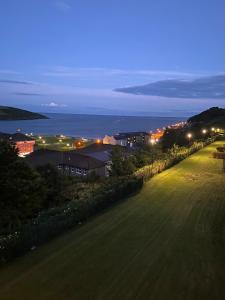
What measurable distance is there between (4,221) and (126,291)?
10.3m

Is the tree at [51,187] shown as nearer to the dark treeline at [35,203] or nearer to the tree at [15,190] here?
the dark treeline at [35,203]

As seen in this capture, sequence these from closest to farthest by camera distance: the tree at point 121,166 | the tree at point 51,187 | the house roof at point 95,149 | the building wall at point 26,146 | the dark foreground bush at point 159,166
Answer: the tree at point 51,187
the dark foreground bush at point 159,166
the tree at point 121,166
the house roof at point 95,149
the building wall at point 26,146

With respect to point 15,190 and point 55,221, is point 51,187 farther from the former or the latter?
point 55,221

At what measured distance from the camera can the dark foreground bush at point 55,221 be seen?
16.3m

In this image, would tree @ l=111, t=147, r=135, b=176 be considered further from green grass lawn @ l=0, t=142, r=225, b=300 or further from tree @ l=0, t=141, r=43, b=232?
tree @ l=0, t=141, r=43, b=232

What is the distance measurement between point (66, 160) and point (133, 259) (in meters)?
47.0

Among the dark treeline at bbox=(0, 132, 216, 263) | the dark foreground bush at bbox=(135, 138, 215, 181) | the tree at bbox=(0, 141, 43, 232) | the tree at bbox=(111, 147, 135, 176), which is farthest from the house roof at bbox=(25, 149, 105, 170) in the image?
the tree at bbox=(0, 141, 43, 232)


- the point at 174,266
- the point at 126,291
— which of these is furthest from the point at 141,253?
the point at 126,291

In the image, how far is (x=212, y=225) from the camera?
21062 millimetres

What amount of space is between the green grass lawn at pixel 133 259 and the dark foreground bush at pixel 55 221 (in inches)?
21.1

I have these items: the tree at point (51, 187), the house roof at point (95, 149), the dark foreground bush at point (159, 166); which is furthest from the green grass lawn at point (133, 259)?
the house roof at point (95, 149)

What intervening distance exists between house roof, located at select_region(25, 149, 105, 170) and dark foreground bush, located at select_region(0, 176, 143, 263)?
30.4m

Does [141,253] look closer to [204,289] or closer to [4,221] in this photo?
[204,289]

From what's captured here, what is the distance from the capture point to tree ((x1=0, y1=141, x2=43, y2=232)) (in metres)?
21.7
